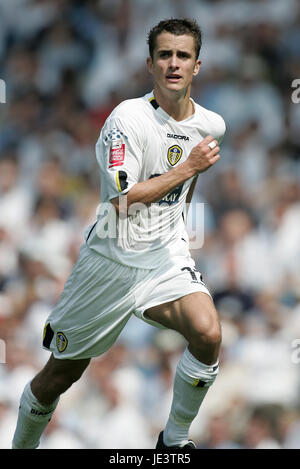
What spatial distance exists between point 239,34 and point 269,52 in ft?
1.62

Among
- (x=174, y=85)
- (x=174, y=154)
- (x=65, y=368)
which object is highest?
(x=174, y=85)

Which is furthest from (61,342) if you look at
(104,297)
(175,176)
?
(175,176)

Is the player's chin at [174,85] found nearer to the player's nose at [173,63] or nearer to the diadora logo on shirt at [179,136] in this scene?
the player's nose at [173,63]

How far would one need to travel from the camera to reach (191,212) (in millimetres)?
9180

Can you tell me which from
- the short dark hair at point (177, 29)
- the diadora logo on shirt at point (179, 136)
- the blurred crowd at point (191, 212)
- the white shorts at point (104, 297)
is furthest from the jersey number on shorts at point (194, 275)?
the blurred crowd at point (191, 212)

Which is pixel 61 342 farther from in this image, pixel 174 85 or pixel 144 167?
pixel 174 85

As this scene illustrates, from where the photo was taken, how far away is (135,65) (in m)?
11.4

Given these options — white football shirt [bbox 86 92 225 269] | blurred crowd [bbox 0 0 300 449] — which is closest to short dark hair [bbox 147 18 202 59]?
white football shirt [bbox 86 92 225 269]

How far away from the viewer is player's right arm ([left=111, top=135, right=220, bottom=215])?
484 centimetres

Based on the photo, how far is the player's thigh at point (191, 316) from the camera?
486 cm

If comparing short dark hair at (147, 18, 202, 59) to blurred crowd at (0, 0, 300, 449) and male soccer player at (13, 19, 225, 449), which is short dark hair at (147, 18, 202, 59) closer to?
male soccer player at (13, 19, 225, 449)

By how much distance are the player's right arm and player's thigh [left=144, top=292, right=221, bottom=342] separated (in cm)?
64

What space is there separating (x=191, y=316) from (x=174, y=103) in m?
1.36

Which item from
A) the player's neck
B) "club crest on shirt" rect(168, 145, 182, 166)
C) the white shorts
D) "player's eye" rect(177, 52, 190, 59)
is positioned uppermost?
"player's eye" rect(177, 52, 190, 59)
